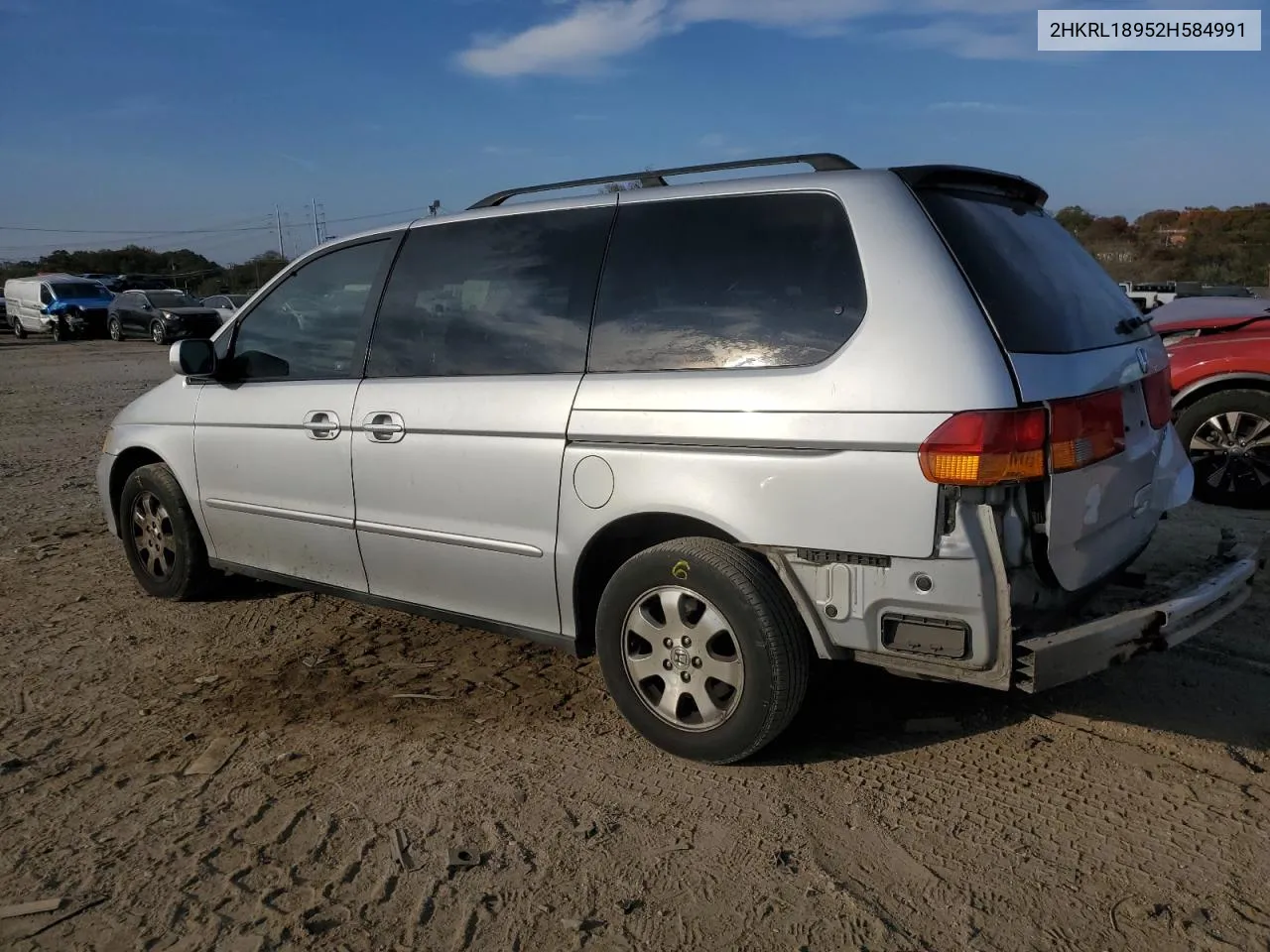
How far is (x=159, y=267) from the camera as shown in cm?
8050

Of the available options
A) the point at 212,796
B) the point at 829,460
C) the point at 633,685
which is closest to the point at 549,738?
the point at 633,685

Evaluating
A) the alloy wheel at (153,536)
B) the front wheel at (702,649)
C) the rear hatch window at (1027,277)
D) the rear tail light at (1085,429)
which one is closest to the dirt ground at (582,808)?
the front wheel at (702,649)

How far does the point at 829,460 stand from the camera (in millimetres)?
2904

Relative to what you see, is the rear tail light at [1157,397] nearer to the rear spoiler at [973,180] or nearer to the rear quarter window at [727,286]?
the rear spoiler at [973,180]

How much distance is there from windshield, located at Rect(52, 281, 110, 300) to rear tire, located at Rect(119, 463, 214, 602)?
3097 centimetres

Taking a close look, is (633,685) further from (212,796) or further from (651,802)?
(212,796)

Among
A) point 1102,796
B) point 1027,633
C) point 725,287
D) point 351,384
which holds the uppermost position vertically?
point 725,287

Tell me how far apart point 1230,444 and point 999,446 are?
450 cm

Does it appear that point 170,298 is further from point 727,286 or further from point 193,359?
point 727,286

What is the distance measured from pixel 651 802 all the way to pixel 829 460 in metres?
1.20

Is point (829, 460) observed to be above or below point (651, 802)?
above

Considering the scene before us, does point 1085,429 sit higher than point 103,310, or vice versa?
point 103,310

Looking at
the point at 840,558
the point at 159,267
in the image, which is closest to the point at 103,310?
the point at 840,558

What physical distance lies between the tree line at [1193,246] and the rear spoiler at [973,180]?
36.9 m
